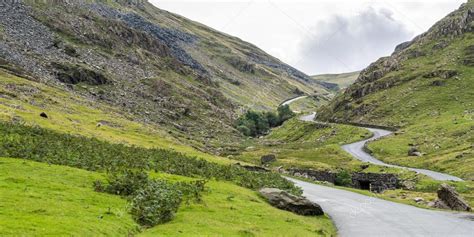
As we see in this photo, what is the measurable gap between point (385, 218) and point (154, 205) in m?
29.3

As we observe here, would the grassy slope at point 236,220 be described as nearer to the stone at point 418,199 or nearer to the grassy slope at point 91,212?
the grassy slope at point 91,212

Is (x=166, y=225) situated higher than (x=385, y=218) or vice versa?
(x=385, y=218)

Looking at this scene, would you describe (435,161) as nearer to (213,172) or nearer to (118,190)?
(213,172)

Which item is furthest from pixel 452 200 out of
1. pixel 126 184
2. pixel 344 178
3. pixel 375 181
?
pixel 126 184

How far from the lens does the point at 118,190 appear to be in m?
40.8

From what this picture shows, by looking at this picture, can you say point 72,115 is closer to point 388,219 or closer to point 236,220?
point 236,220

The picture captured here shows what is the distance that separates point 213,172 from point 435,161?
2804 inches

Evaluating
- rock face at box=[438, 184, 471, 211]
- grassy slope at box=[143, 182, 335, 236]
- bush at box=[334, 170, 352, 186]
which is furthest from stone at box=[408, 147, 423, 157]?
grassy slope at box=[143, 182, 335, 236]

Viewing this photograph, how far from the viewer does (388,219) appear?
165 ft

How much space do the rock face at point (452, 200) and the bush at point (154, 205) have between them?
4107 cm

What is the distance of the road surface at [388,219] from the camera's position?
43000 millimetres

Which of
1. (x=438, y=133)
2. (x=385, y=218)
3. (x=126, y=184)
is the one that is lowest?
(x=126, y=184)

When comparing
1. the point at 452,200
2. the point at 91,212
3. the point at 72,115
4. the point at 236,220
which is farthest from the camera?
the point at 72,115

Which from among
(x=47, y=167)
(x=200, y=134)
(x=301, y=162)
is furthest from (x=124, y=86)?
(x=47, y=167)
